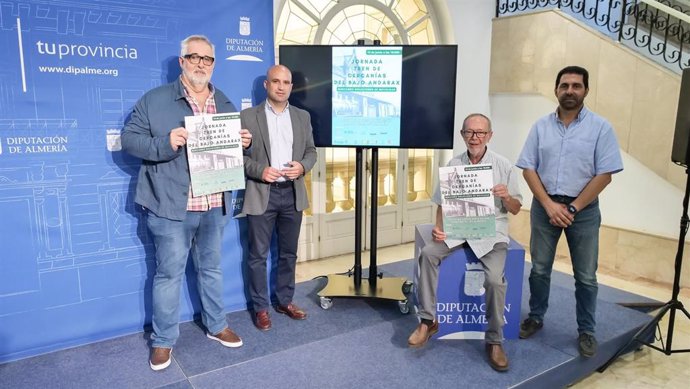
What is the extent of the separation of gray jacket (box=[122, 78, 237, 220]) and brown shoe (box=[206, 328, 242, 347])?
0.79 metres

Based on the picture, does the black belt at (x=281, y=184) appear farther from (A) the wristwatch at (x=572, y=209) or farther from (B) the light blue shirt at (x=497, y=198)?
(A) the wristwatch at (x=572, y=209)

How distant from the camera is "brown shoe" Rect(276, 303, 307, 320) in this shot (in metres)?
3.21

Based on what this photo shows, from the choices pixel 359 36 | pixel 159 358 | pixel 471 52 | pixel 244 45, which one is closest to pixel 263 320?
pixel 159 358

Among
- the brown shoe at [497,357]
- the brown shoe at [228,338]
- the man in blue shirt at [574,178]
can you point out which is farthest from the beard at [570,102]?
the brown shoe at [228,338]

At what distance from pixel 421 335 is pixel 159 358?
57.0 inches

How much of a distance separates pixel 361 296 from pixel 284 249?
639 millimetres

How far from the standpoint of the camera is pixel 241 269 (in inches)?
131

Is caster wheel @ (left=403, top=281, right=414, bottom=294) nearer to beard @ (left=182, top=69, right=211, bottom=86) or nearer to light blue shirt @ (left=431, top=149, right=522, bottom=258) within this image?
light blue shirt @ (left=431, top=149, right=522, bottom=258)

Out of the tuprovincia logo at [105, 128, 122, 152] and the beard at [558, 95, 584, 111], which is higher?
the beard at [558, 95, 584, 111]

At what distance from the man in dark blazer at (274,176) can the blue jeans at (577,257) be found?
1451 mm

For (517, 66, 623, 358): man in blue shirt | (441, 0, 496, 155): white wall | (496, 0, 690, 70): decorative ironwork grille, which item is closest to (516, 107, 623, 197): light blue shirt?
(517, 66, 623, 358): man in blue shirt

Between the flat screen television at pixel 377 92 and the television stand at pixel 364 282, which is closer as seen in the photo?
the flat screen television at pixel 377 92

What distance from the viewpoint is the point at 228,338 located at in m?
2.85

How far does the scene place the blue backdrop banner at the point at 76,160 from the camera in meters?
2.54
